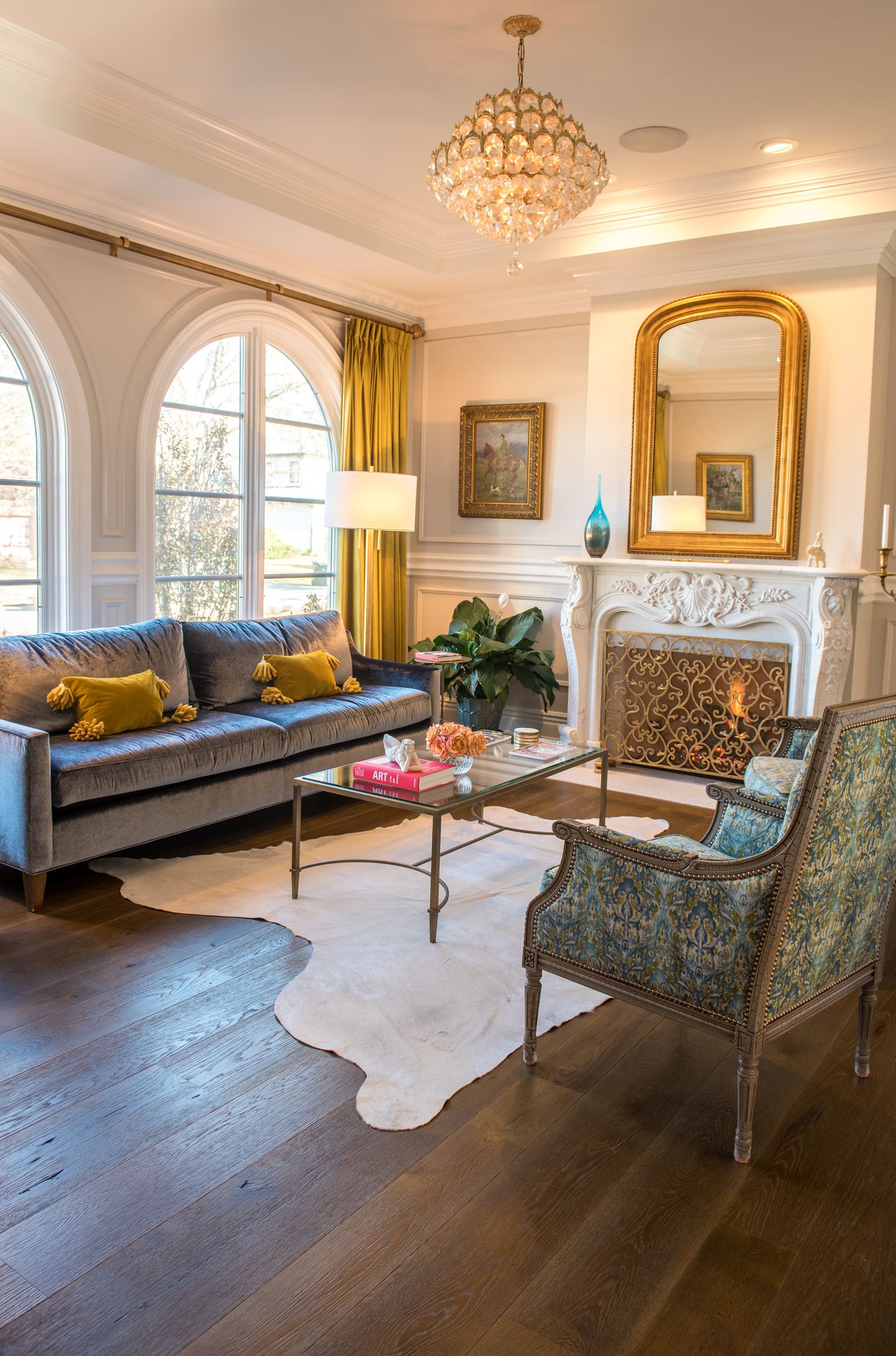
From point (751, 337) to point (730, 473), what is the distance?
2.32ft

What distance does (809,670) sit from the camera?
5.22m

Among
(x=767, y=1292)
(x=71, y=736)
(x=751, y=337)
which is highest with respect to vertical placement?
(x=751, y=337)

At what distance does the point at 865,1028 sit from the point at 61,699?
3.06 meters

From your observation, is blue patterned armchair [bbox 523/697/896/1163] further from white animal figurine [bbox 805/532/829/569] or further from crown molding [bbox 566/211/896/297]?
crown molding [bbox 566/211/896/297]

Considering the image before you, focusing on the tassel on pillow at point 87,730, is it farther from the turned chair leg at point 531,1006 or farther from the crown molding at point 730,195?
the crown molding at point 730,195

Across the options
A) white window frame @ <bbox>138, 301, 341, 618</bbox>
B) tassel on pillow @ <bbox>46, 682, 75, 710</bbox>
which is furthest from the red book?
white window frame @ <bbox>138, 301, 341, 618</bbox>

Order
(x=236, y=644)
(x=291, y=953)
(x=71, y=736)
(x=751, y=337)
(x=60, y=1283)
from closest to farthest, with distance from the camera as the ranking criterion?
(x=60, y=1283) < (x=291, y=953) < (x=71, y=736) < (x=236, y=644) < (x=751, y=337)

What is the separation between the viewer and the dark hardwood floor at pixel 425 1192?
172 centimetres

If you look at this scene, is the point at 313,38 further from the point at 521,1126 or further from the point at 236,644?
the point at 521,1126

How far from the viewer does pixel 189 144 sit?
4.34 metres

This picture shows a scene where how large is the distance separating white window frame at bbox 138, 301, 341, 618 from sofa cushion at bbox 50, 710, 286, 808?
3.81 feet

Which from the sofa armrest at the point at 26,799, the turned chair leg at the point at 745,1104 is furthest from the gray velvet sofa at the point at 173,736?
the turned chair leg at the point at 745,1104

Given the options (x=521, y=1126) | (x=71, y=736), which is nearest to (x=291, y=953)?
(x=521, y=1126)

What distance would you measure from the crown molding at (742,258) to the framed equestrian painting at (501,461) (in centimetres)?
95
